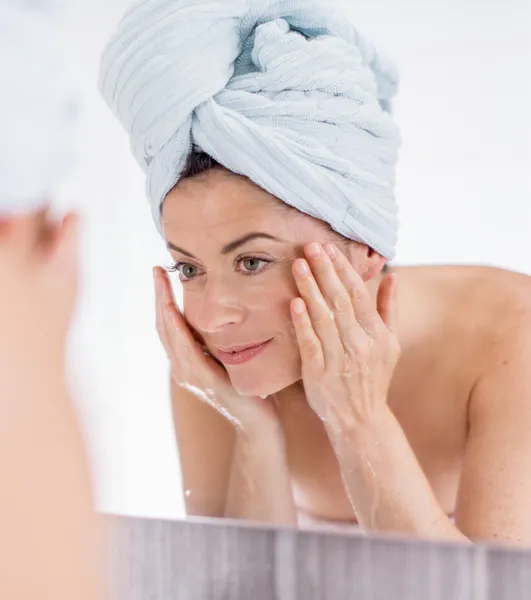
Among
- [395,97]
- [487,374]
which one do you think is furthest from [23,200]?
[487,374]

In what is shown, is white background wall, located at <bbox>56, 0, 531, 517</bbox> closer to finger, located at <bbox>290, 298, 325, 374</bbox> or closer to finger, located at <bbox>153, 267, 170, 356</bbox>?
finger, located at <bbox>153, 267, 170, 356</bbox>

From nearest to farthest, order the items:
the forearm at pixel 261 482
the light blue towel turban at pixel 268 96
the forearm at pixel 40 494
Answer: the forearm at pixel 40 494
the light blue towel turban at pixel 268 96
the forearm at pixel 261 482

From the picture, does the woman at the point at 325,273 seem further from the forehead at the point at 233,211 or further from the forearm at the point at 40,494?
the forearm at the point at 40,494

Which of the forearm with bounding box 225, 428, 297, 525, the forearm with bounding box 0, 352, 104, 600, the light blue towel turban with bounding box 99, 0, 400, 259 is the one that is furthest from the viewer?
the forearm with bounding box 225, 428, 297, 525

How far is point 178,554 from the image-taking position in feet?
2.54

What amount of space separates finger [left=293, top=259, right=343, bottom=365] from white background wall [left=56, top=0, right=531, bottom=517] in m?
0.10

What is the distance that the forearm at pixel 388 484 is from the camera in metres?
0.72

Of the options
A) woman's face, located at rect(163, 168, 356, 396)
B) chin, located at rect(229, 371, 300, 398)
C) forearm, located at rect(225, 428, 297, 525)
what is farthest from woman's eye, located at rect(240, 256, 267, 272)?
forearm, located at rect(225, 428, 297, 525)

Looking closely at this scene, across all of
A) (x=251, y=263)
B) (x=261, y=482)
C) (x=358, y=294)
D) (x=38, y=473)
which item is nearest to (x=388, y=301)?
(x=358, y=294)

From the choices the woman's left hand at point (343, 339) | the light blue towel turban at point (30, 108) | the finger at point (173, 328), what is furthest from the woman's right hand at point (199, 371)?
the light blue towel turban at point (30, 108)

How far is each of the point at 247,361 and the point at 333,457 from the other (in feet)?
0.52

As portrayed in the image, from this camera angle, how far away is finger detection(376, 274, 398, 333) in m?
0.78

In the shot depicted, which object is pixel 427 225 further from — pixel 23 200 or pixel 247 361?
pixel 23 200

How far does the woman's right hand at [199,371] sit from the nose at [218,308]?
0.09 metres
